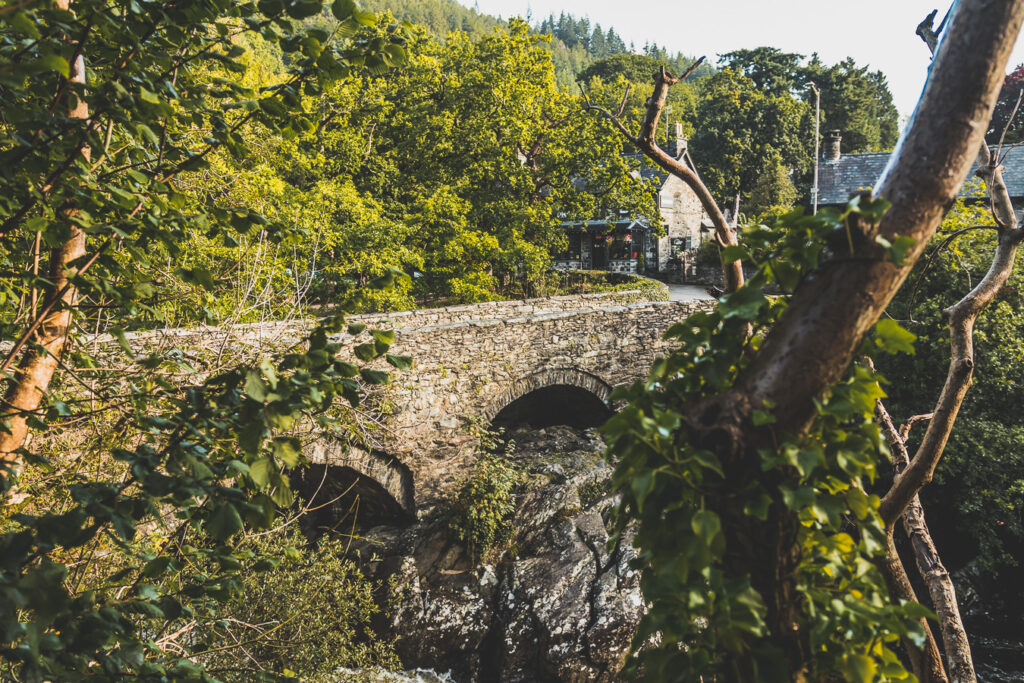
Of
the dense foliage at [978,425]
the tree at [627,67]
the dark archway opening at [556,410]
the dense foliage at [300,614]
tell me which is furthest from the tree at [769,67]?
A: the dense foliage at [300,614]

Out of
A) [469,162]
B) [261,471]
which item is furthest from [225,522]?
[469,162]

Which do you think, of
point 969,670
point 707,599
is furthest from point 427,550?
point 707,599

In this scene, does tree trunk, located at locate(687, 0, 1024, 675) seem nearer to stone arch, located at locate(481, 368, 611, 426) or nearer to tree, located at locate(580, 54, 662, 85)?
stone arch, located at locate(481, 368, 611, 426)

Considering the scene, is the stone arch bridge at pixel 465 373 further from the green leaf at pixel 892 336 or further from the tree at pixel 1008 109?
the tree at pixel 1008 109

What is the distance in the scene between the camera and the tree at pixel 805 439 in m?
1.39

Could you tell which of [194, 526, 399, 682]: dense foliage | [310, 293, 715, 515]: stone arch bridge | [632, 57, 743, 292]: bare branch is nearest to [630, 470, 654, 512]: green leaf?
[632, 57, 743, 292]: bare branch

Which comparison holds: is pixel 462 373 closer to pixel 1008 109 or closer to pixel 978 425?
pixel 978 425

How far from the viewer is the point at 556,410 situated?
14.8 m

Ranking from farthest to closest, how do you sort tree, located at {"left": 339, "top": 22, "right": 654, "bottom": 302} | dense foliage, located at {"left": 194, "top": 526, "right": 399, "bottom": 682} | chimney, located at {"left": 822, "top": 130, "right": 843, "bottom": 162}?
chimney, located at {"left": 822, "top": 130, "right": 843, "bottom": 162} → tree, located at {"left": 339, "top": 22, "right": 654, "bottom": 302} → dense foliage, located at {"left": 194, "top": 526, "right": 399, "bottom": 682}

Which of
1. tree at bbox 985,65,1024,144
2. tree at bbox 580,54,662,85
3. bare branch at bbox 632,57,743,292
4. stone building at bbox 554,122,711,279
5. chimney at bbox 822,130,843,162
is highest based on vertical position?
tree at bbox 580,54,662,85

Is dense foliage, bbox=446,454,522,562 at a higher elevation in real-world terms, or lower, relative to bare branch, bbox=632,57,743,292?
lower

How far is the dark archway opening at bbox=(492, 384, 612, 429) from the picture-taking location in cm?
1331

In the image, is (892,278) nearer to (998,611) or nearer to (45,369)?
(45,369)

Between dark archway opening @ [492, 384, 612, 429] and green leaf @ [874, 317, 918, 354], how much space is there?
11061 millimetres
